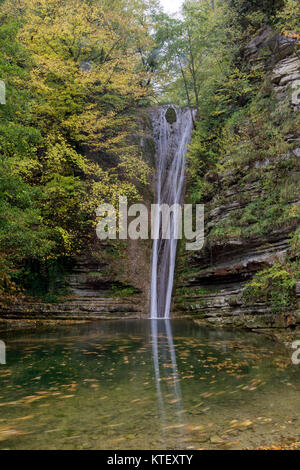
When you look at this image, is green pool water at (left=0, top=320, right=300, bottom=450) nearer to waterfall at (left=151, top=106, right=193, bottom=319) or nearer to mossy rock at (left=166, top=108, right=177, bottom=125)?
waterfall at (left=151, top=106, right=193, bottom=319)

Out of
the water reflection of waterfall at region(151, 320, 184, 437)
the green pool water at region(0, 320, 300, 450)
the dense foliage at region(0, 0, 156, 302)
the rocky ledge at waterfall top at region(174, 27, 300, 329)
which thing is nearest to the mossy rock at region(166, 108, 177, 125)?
the dense foliage at region(0, 0, 156, 302)

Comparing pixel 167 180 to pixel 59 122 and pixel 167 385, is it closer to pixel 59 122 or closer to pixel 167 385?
pixel 59 122

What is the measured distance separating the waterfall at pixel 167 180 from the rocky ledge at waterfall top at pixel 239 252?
2.61 feet

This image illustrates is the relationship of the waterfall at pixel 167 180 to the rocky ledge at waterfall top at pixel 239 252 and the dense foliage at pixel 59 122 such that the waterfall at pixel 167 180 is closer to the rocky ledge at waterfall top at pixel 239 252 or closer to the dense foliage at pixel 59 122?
the rocky ledge at waterfall top at pixel 239 252

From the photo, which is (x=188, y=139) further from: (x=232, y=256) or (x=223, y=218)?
(x=232, y=256)

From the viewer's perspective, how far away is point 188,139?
72.3ft

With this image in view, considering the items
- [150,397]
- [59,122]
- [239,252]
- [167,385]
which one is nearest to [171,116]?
[59,122]

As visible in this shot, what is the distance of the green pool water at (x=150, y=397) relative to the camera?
2.82 meters

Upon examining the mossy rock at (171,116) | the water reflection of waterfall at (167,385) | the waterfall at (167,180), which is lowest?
the water reflection of waterfall at (167,385)

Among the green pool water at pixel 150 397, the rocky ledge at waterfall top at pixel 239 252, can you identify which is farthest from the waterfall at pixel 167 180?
the green pool water at pixel 150 397

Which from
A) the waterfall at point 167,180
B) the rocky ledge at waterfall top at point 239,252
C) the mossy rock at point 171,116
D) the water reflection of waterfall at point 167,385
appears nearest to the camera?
the water reflection of waterfall at point 167,385

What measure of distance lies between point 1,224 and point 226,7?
59.5 ft

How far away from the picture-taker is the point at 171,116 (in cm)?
2355
